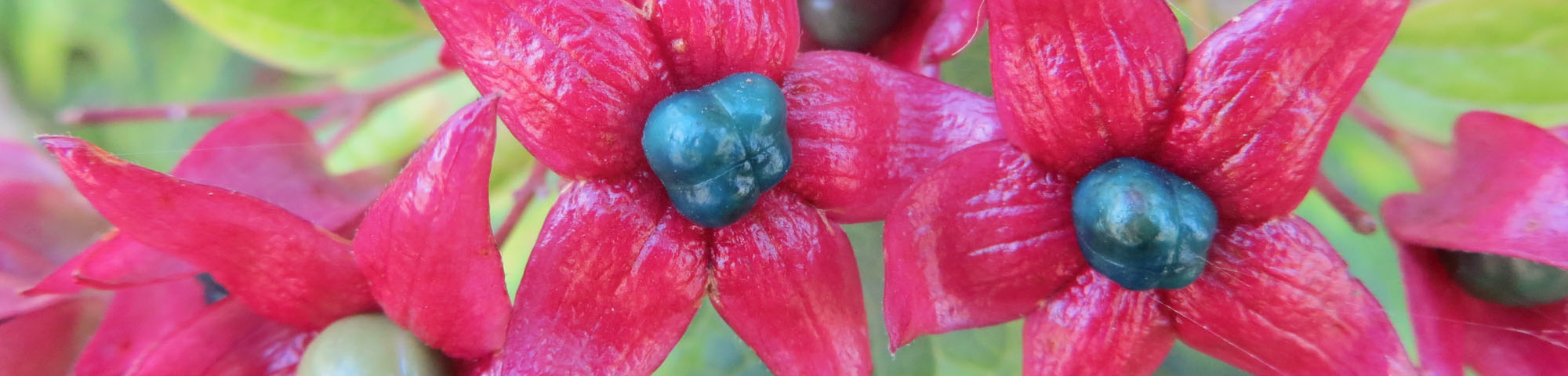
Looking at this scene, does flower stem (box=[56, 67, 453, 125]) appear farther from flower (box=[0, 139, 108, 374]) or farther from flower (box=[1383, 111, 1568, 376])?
flower (box=[1383, 111, 1568, 376])

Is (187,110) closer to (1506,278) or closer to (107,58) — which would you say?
(107,58)

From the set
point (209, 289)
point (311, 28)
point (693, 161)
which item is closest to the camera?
point (693, 161)

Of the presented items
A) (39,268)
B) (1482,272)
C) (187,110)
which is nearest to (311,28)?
(187,110)

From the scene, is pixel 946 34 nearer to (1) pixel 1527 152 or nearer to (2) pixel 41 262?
(1) pixel 1527 152

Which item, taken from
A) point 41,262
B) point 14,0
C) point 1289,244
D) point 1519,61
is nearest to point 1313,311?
point 1289,244

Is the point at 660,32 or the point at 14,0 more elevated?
the point at 660,32

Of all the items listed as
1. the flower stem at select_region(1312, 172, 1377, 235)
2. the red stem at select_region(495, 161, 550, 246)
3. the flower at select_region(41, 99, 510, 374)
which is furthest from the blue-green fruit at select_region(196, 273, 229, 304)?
the flower stem at select_region(1312, 172, 1377, 235)
